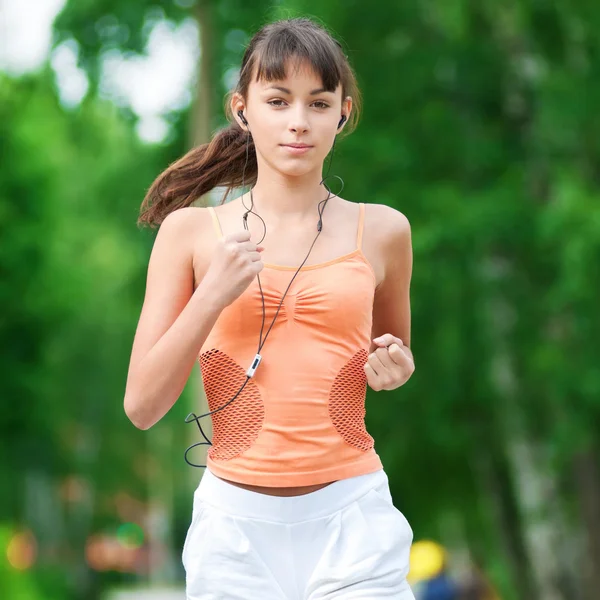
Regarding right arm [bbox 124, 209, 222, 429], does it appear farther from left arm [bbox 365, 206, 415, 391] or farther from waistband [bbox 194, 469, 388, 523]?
left arm [bbox 365, 206, 415, 391]

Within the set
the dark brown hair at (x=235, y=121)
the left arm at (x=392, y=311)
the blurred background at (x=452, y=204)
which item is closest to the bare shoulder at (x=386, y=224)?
the left arm at (x=392, y=311)

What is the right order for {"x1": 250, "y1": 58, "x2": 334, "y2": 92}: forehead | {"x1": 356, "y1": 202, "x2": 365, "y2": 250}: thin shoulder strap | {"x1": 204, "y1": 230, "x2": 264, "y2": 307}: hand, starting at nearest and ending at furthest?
1. {"x1": 204, "y1": 230, "x2": 264, "y2": 307}: hand
2. {"x1": 250, "y1": 58, "x2": 334, "y2": 92}: forehead
3. {"x1": 356, "y1": 202, "x2": 365, "y2": 250}: thin shoulder strap

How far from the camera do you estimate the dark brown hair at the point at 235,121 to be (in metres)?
3.00

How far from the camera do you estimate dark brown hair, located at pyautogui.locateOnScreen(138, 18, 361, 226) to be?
9.85 ft

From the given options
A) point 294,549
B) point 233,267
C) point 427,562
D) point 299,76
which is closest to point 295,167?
point 299,76

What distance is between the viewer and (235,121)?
3.38m

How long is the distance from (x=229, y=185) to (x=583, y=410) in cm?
1091

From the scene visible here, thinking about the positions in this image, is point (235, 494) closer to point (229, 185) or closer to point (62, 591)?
point (229, 185)

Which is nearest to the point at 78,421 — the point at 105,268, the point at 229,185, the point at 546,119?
the point at 105,268

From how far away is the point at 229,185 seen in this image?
3.46 metres

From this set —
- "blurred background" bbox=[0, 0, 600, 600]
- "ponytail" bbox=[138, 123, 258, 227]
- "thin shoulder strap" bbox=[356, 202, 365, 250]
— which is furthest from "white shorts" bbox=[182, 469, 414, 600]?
"blurred background" bbox=[0, 0, 600, 600]

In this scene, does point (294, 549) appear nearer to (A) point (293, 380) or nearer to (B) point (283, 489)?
(B) point (283, 489)

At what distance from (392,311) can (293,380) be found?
507 millimetres

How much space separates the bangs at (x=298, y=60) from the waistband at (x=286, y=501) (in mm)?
909
